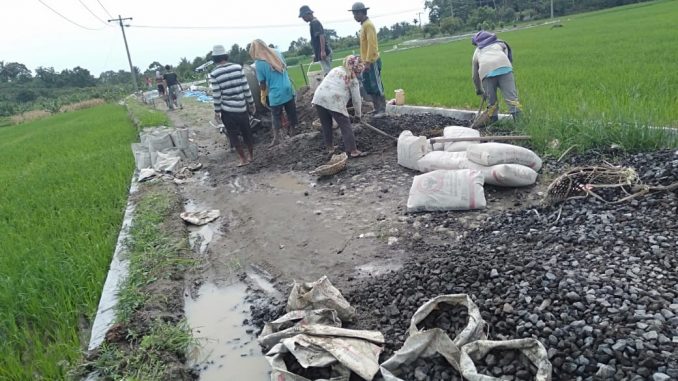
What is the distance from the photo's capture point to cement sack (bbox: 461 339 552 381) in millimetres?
1892

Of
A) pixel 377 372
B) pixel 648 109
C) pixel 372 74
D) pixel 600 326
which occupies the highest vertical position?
pixel 372 74

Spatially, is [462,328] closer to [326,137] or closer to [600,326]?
[600,326]

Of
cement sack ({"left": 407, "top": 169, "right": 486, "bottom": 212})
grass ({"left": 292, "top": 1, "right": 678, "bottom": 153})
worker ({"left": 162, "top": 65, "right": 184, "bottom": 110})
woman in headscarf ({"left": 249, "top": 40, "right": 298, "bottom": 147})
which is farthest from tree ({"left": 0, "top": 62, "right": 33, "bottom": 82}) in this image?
cement sack ({"left": 407, "top": 169, "right": 486, "bottom": 212})

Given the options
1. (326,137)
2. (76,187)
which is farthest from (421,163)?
(76,187)

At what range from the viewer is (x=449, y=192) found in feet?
13.1

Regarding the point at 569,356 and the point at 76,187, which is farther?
the point at 76,187

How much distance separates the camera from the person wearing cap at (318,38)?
787cm

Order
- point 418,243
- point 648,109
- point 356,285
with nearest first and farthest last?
point 356,285 → point 418,243 → point 648,109

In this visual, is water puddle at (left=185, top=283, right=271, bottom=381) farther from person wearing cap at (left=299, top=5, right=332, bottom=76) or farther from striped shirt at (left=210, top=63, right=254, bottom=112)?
person wearing cap at (left=299, top=5, right=332, bottom=76)

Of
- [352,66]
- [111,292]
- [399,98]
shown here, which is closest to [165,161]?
[352,66]

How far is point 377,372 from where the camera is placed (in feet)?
7.34

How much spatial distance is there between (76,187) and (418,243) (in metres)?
5.05

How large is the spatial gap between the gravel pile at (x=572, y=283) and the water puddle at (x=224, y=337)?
0.66 metres

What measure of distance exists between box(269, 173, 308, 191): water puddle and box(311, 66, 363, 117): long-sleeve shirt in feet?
3.22
